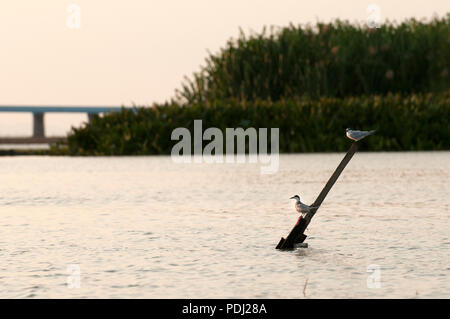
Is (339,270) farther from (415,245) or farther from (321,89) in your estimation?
(321,89)

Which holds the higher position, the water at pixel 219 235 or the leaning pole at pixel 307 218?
the leaning pole at pixel 307 218

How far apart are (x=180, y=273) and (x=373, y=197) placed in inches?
297

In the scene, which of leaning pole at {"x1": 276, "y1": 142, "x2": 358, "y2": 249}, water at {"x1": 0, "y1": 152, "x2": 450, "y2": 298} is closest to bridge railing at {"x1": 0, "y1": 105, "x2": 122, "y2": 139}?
water at {"x1": 0, "y1": 152, "x2": 450, "y2": 298}

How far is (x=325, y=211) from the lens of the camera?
13.3 meters

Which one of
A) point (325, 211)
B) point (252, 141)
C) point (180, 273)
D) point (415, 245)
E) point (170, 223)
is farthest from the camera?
point (252, 141)

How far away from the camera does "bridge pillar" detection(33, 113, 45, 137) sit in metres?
41.8

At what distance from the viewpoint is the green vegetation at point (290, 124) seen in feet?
100

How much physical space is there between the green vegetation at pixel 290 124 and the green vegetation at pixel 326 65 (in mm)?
5022
